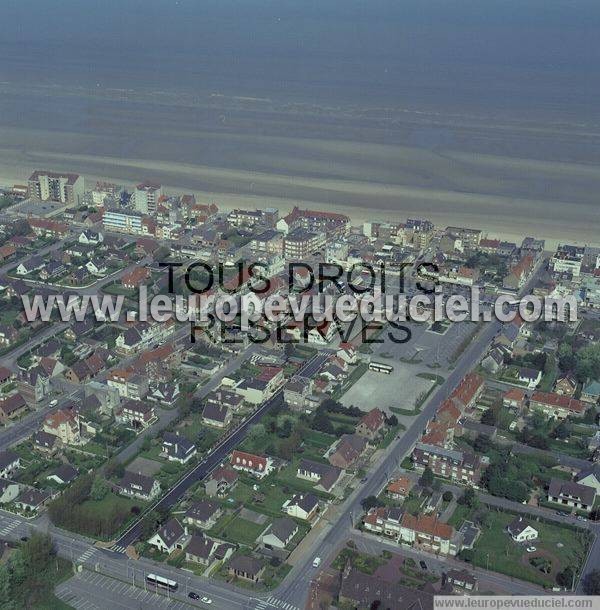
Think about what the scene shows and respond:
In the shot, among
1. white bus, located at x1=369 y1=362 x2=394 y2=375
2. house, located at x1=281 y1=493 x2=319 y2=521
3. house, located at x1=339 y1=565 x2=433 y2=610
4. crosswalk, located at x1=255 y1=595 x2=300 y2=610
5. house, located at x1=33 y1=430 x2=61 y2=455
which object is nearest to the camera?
house, located at x1=339 y1=565 x2=433 y2=610

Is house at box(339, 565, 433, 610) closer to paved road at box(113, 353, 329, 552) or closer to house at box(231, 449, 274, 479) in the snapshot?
house at box(231, 449, 274, 479)

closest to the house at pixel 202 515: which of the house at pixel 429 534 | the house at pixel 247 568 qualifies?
the house at pixel 247 568

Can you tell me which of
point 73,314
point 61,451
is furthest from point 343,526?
point 73,314

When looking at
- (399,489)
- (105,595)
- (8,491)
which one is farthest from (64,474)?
(399,489)

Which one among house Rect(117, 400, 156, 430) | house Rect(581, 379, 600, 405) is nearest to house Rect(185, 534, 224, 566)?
house Rect(117, 400, 156, 430)

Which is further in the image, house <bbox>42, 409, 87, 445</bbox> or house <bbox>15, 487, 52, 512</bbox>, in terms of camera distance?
house <bbox>42, 409, 87, 445</bbox>

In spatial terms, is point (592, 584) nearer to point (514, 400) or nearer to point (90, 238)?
point (514, 400)
